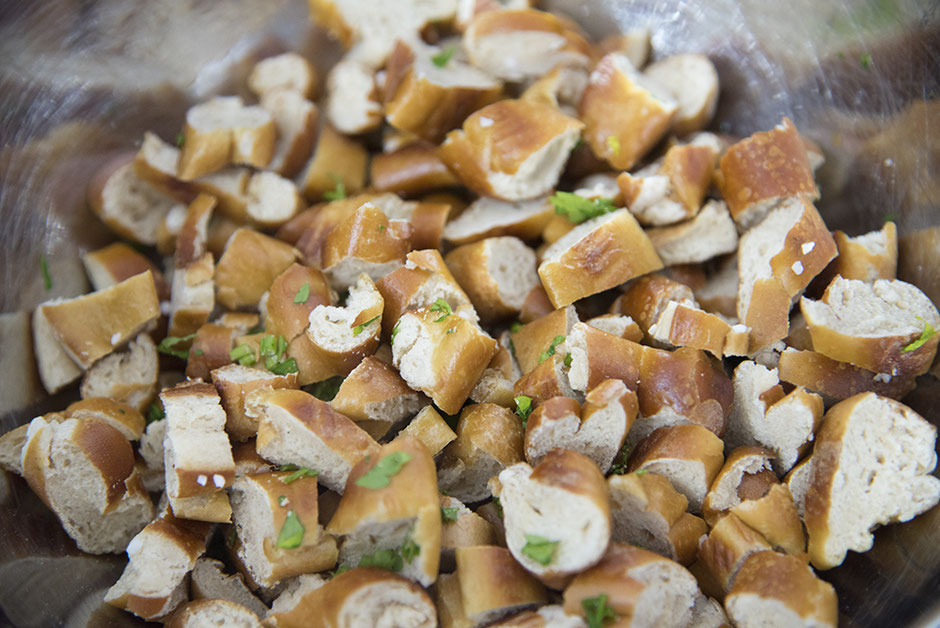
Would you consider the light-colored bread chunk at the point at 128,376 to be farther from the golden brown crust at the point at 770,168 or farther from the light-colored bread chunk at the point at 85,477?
the golden brown crust at the point at 770,168

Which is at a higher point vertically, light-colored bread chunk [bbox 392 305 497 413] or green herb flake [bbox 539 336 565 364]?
light-colored bread chunk [bbox 392 305 497 413]

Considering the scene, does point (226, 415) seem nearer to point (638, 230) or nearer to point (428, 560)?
point (428, 560)

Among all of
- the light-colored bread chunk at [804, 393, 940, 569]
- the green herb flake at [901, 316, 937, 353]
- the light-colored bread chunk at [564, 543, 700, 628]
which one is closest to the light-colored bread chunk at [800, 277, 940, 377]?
the green herb flake at [901, 316, 937, 353]

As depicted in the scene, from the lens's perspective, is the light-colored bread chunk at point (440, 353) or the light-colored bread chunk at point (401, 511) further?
the light-colored bread chunk at point (440, 353)

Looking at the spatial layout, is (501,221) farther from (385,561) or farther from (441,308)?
(385,561)

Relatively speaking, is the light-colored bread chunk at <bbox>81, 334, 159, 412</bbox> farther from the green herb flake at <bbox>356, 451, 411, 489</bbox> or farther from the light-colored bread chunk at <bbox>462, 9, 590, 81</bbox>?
the light-colored bread chunk at <bbox>462, 9, 590, 81</bbox>

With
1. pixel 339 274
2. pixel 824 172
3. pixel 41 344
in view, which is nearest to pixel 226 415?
pixel 339 274

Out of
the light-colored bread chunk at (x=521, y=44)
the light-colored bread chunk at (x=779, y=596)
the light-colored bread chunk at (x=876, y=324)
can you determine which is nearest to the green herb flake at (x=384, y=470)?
the light-colored bread chunk at (x=779, y=596)
